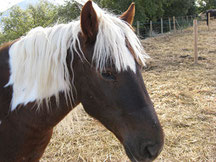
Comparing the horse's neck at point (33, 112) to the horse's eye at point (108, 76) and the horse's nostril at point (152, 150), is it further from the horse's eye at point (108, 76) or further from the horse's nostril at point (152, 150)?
the horse's nostril at point (152, 150)

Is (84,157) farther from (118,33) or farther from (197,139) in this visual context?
(118,33)

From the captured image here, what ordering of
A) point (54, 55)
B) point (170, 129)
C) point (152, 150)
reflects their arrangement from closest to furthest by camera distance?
point (152, 150)
point (54, 55)
point (170, 129)

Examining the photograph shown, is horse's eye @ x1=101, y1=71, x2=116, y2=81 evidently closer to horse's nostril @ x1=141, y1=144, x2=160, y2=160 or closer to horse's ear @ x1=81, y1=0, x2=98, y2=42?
horse's ear @ x1=81, y1=0, x2=98, y2=42

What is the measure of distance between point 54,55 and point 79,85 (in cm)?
29

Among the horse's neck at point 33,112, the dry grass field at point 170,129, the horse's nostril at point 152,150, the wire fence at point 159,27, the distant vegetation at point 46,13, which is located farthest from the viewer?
the wire fence at point 159,27

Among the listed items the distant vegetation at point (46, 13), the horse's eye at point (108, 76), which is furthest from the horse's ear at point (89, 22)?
the distant vegetation at point (46, 13)

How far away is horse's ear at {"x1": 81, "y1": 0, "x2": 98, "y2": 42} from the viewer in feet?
4.04

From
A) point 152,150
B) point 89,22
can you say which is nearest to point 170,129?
point 152,150

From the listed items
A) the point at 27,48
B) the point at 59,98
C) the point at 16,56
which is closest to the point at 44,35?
the point at 27,48

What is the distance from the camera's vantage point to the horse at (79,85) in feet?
4.08

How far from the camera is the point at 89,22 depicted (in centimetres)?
129

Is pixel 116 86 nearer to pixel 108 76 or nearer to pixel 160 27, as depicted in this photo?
pixel 108 76

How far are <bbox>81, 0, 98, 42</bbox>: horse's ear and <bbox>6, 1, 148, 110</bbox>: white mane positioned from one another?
5 centimetres

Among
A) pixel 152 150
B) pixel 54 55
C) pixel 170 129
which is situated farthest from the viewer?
pixel 170 129
